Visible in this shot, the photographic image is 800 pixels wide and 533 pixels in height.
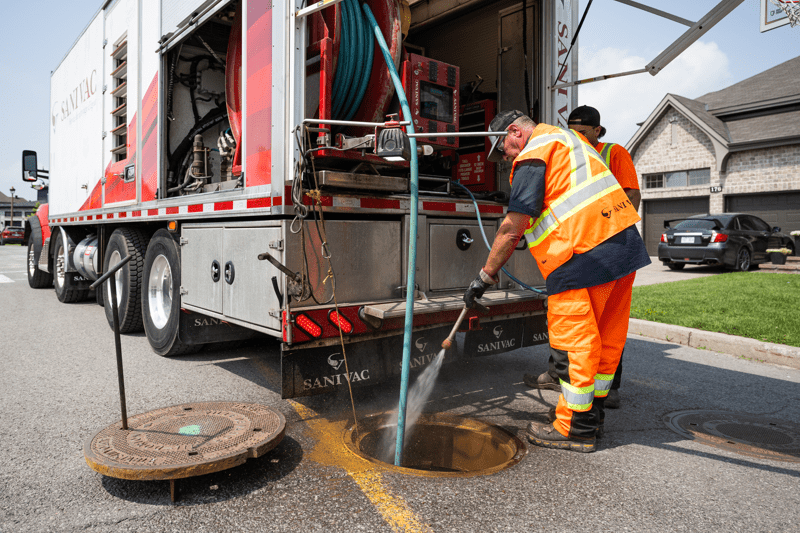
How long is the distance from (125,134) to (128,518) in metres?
4.67

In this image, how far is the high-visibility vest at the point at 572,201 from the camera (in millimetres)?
3068

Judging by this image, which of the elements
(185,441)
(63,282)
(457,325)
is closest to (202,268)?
(185,441)

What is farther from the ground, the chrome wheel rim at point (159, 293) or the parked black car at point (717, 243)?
the parked black car at point (717, 243)

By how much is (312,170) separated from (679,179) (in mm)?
22175

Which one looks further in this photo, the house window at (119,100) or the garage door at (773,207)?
the garage door at (773,207)

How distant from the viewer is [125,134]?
598 centimetres

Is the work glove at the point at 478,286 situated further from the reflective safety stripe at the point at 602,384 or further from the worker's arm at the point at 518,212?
the reflective safety stripe at the point at 602,384

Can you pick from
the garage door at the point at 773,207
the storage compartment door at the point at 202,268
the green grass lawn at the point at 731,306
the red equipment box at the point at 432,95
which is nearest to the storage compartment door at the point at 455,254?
the red equipment box at the point at 432,95

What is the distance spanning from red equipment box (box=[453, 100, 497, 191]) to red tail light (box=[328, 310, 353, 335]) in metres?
2.25

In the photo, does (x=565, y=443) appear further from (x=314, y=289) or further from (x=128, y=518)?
(x=128, y=518)

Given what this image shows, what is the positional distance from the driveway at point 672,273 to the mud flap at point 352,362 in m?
9.03

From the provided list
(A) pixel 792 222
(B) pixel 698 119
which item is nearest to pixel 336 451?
(A) pixel 792 222

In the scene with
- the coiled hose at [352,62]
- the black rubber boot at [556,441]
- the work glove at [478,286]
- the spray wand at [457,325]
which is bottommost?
the black rubber boot at [556,441]

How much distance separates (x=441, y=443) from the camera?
3.49m
